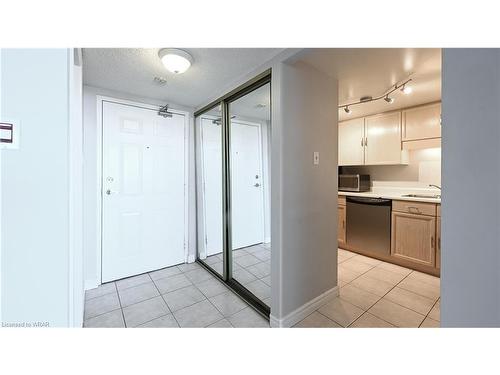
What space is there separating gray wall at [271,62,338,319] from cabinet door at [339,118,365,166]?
66.8 inches

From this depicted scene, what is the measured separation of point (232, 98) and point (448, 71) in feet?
5.84

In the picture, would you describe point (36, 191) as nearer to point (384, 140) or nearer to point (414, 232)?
point (414, 232)

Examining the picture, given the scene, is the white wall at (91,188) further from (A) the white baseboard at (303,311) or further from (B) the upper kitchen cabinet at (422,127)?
(B) the upper kitchen cabinet at (422,127)

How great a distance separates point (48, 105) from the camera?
0.78m

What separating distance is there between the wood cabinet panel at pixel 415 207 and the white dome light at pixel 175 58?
2873 mm

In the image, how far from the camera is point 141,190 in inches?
96.9

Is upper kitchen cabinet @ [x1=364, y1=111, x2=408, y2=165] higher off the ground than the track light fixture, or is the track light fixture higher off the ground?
the track light fixture

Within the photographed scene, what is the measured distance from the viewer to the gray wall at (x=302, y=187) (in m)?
1.54

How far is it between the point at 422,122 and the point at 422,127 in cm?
7

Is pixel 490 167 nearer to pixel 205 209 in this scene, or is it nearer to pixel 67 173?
pixel 67 173

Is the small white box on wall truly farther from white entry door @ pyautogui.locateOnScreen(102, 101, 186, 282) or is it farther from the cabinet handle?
the cabinet handle

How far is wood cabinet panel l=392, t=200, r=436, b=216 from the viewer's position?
2371 mm

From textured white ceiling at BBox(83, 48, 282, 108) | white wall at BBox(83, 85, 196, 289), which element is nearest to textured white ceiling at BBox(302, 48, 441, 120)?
textured white ceiling at BBox(83, 48, 282, 108)
